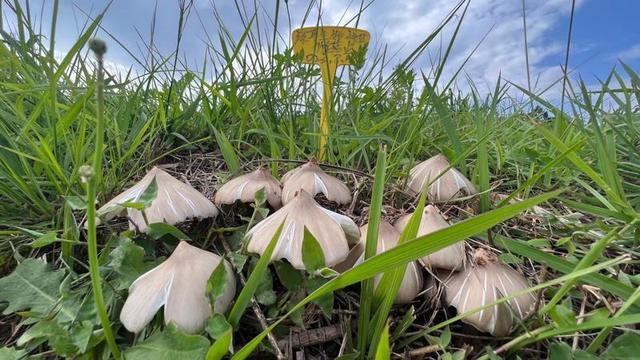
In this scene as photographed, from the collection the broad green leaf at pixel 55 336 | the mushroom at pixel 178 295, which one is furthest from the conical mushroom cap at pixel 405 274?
the broad green leaf at pixel 55 336

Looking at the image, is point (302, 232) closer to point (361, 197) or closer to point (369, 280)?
point (369, 280)

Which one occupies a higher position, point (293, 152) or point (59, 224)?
point (293, 152)

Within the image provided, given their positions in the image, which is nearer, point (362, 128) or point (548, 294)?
point (548, 294)

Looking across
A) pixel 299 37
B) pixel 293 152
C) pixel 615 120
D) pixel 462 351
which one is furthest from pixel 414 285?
A: pixel 615 120

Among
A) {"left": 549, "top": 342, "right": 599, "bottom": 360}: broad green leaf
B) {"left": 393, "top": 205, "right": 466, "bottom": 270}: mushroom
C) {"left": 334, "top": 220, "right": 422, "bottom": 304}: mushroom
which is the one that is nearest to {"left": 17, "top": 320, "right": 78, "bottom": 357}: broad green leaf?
{"left": 334, "top": 220, "right": 422, "bottom": 304}: mushroom

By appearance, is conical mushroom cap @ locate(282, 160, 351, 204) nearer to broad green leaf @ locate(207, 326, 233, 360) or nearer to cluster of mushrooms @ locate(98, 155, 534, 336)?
cluster of mushrooms @ locate(98, 155, 534, 336)

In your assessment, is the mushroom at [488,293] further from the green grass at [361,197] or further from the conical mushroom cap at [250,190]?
the conical mushroom cap at [250,190]

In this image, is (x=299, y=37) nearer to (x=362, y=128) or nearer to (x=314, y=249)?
(x=362, y=128)
